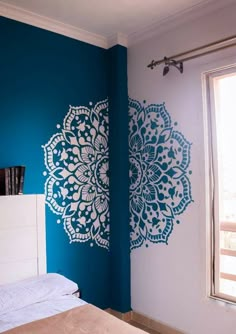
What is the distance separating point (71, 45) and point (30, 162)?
113cm

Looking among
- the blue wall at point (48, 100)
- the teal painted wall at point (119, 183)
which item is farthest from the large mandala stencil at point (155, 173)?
the blue wall at point (48, 100)

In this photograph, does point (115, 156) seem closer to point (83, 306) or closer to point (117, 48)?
point (117, 48)

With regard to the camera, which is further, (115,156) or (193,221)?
(115,156)

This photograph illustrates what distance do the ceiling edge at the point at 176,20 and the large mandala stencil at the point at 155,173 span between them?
584mm

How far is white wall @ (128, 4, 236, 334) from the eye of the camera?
243cm

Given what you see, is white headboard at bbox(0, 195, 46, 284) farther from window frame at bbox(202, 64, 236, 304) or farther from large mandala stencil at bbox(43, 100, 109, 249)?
window frame at bbox(202, 64, 236, 304)

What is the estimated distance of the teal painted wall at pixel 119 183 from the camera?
3.02 meters

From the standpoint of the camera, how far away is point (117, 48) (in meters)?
3.07

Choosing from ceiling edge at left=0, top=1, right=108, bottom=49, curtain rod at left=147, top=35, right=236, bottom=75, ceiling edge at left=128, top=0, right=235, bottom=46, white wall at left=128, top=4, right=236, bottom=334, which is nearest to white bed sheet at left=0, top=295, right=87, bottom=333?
white wall at left=128, top=4, right=236, bottom=334

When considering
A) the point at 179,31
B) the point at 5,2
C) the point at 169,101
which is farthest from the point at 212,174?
the point at 5,2

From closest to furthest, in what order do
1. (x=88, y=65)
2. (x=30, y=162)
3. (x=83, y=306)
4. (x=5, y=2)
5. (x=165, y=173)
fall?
(x=83, y=306) → (x=5, y=2) → (x=30, y=162) → (x=165, y=173) → (x=88, y=65)

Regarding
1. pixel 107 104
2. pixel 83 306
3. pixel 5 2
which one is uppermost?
pixel 5 2

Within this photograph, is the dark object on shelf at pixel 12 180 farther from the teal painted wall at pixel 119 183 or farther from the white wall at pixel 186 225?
the white wall at pixel 186 225

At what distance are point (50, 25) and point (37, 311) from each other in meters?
2.20
